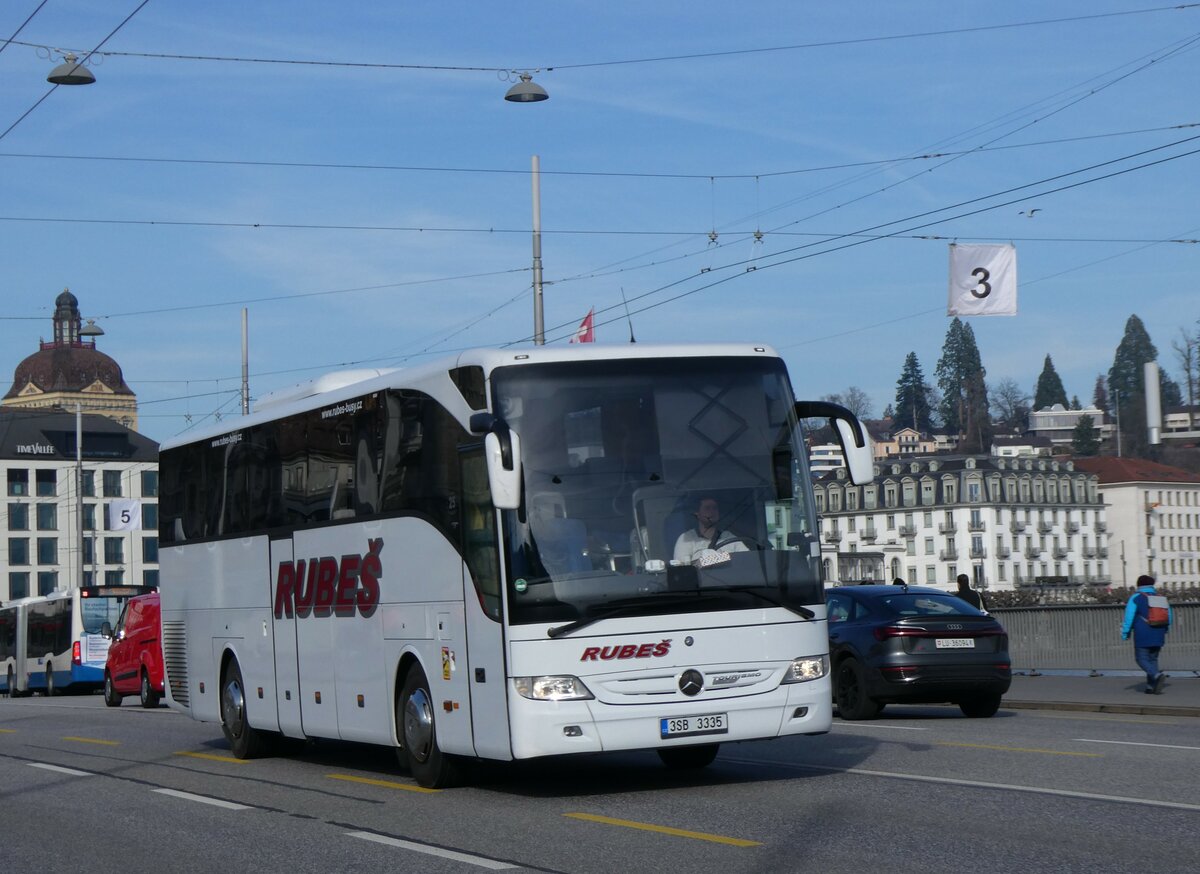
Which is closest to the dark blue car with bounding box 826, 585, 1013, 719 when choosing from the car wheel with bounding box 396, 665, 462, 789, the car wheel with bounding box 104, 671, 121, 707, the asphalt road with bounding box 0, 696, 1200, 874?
the asphalt road with bounding box 0, 696, 1200, 874

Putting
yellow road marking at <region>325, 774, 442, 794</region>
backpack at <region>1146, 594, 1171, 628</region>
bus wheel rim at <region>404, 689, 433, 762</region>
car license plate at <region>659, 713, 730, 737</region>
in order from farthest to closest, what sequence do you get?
backpack at <region>1146, 594, 1171, 628</region> → yellow road marking at <region>325, 774, 442, 794</region> → bus wheel rim at <region>404, 689, 433, 762</region> → car license plate at <region>659, 713, 730, 737</region>

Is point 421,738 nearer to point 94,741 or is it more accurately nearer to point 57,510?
point 94,741

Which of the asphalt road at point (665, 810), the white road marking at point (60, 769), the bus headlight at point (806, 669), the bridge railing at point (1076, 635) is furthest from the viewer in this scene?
the bridge railing at point (1076, 635)

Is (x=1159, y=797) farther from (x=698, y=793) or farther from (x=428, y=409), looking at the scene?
(x=428, y=409)

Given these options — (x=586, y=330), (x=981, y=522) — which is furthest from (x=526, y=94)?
(x=981, y=522)

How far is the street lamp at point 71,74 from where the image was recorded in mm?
24125

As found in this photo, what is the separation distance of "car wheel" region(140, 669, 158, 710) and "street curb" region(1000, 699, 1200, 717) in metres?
18.5

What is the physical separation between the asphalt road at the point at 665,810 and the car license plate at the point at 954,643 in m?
2.20

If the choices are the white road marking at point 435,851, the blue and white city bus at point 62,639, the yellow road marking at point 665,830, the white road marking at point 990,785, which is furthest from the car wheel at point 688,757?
the blue and white city bus at point 62,639

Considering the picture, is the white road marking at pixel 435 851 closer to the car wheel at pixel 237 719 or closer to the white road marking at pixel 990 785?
the white road marking at pixel 990 785

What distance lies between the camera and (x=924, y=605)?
2120 cm

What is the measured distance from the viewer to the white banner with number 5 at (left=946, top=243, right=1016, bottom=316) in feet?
94.2

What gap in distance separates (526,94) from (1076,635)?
1408 cm

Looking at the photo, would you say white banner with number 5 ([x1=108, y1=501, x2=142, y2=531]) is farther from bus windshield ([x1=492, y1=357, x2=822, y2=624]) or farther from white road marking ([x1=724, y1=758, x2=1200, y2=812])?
bus windshield ([x1=492, y1=357, x2=822, y2=624])
